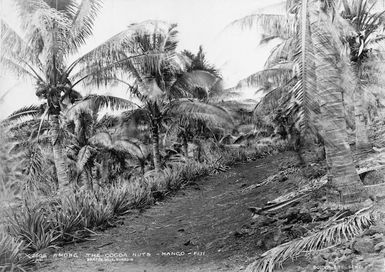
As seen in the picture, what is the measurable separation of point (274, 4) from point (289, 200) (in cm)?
200

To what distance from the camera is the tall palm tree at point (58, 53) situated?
4109 millimetres

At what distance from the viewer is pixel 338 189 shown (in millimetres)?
3135

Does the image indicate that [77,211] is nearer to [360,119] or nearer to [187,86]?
[360,119]

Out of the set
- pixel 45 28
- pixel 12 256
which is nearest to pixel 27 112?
pixel 45 28

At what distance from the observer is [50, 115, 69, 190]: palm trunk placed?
497 cm

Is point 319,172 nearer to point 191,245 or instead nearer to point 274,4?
point 191,245

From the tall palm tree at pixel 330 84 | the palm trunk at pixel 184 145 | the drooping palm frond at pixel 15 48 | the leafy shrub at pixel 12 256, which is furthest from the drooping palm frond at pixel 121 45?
the palm trunk at pixel 184 145

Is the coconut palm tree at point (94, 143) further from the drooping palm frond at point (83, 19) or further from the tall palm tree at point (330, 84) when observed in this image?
the tall palm tree at point (330, 84)

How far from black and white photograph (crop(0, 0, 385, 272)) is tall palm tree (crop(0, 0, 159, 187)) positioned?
0.07ft

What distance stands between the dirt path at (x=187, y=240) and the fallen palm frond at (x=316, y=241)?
0.22 m

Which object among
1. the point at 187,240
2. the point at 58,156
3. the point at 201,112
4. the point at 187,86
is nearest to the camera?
the point at 187,240

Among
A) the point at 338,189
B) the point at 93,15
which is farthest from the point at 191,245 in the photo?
the point at 93,15

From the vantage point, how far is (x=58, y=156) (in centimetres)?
511

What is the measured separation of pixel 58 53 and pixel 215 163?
2.93 meters
